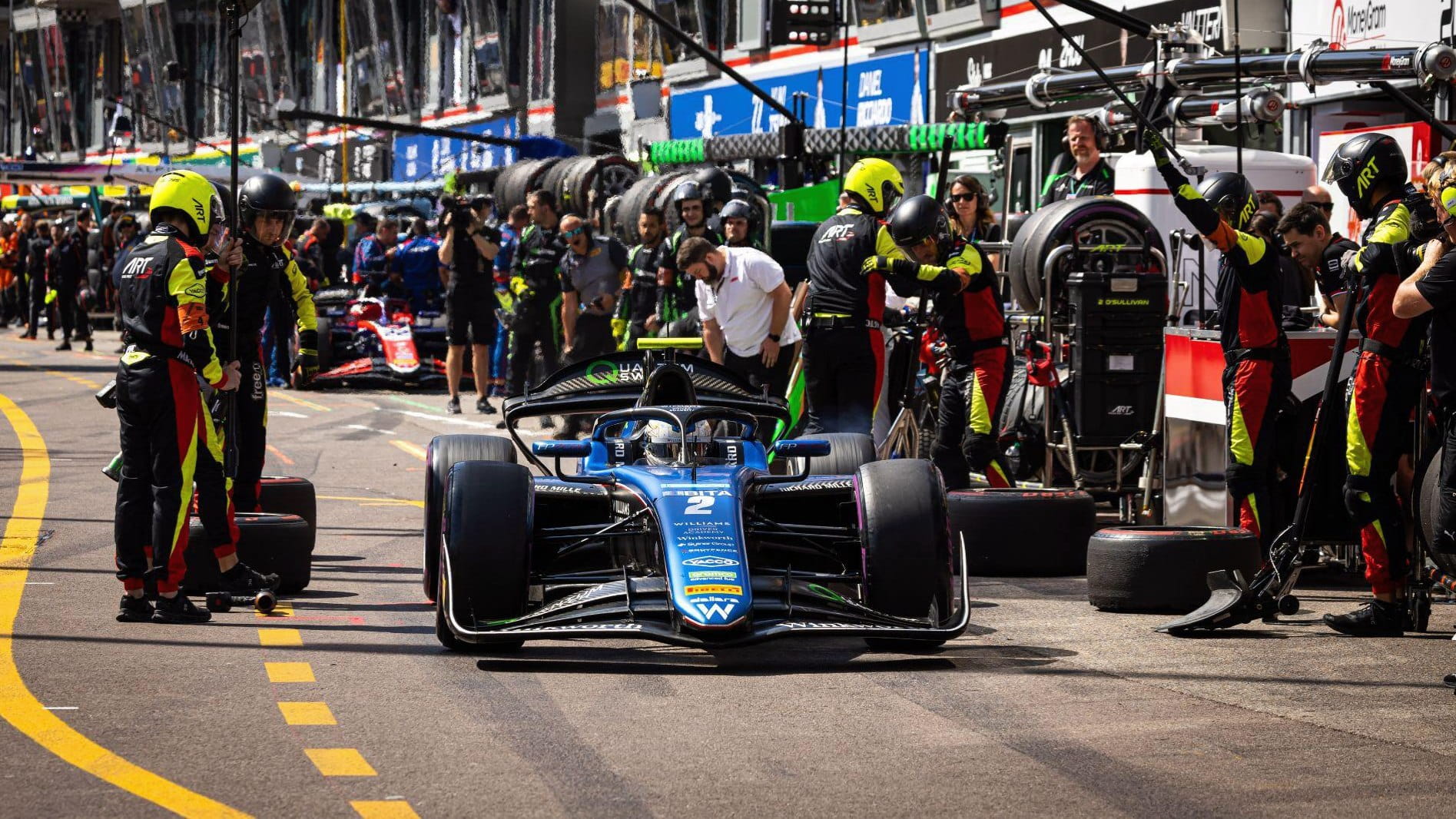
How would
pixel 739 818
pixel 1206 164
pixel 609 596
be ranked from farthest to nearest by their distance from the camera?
1. pixel 1206 164
2. pixel 609 596
3. pixel 739 818

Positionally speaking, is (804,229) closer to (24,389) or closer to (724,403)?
(724,403)

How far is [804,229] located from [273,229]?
697 centimetres

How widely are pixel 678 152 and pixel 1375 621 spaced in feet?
71.7

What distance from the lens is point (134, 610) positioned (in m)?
8.61

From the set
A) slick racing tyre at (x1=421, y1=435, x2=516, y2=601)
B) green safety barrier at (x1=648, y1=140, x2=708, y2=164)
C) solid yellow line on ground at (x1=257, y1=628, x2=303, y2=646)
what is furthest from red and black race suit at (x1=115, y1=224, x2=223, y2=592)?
green safety barrier at (x1=648, y1=140, x2=708, y2=164)

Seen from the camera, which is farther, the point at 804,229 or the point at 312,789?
the point at 804,229

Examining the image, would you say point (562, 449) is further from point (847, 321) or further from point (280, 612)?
point (847, 321)

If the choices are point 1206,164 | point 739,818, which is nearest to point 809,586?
point 739,818

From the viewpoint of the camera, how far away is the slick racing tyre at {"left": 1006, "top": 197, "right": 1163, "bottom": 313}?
42.2ft

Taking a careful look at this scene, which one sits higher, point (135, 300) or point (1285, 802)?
point (135, 300)

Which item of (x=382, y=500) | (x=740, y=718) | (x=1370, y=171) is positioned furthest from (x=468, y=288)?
(x=740, y=718)

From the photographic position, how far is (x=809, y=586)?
7773mm

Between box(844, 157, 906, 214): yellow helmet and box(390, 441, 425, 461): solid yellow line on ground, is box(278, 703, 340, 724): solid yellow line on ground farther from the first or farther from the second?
box(390, 441, 425, 461): solid yellow line on ground

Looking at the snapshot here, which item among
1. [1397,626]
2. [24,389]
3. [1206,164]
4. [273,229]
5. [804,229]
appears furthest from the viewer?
[24,389]
